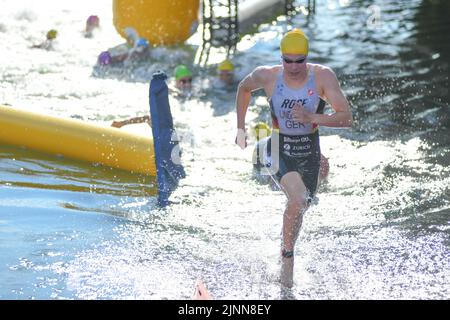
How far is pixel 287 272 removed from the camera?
8.04 m

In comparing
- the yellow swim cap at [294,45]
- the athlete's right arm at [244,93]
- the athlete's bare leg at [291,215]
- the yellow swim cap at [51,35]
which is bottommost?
the yellow swim cap at [51,35]

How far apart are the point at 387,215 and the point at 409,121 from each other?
4.34m

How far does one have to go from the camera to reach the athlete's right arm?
817 centimetres

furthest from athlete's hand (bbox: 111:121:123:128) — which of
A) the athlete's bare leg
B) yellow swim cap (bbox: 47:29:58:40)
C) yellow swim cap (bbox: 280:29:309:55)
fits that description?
yellow swim cap (bbox: 47:29:58:40)

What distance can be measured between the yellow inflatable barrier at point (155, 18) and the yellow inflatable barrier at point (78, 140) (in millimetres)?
7319

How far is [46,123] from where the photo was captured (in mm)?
11703

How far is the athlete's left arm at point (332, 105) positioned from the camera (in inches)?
303

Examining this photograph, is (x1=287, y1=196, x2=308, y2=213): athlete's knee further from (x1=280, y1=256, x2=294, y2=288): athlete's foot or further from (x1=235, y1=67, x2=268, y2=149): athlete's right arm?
(x1=235, y1=67, x2=268, y2=149): athlete's right arm

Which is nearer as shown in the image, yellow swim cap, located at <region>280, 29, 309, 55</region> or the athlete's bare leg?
yellow swim cap, located at <region>280, 29, 309, 55</region>

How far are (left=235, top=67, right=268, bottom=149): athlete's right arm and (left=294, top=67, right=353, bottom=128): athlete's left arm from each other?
1.74 ft

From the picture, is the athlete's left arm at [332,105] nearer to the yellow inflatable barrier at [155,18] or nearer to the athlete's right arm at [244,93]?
the athlete's right arm at [244,93]

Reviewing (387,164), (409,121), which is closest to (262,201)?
(387,164)

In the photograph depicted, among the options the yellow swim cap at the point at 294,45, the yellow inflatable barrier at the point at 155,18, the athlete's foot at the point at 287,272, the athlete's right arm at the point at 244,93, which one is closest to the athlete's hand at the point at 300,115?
the yellow swim cap at the point at 294,45

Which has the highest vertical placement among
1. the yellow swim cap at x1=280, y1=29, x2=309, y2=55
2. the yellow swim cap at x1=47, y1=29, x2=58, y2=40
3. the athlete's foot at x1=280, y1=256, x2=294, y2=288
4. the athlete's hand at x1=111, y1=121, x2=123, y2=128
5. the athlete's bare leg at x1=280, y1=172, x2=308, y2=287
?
the yellow swim cap at x1=280, y1=29, x2=309, y2=55
